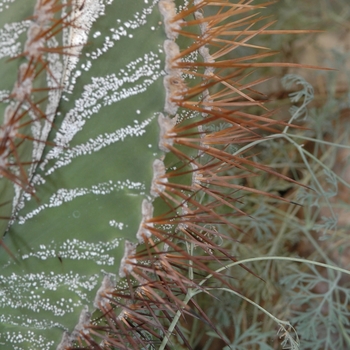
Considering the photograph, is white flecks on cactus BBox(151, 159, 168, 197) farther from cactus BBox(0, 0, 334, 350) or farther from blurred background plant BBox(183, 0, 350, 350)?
blurred background plant BBox(183, 0, 350, 350)

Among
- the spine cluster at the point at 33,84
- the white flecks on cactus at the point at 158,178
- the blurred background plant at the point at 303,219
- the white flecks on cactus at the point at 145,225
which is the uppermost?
the spine cluster at the point at 33,84

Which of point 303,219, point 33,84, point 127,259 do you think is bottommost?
point 303,219

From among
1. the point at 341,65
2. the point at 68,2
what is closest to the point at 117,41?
the point at 68,2

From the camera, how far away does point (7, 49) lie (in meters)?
0.39

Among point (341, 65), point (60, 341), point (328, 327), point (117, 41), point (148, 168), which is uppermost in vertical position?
point (117, 41)

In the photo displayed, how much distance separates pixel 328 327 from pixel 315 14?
0.87 meters

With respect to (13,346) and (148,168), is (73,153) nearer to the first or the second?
(148,168)

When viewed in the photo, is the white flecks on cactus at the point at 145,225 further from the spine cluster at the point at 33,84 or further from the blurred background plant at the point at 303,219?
the blurred background plant at the point at 303,219

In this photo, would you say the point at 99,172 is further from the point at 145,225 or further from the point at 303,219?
the point at 303,219

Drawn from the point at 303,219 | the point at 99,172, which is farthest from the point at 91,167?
the point at 303,219

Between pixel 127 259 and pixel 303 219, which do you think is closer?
pixel 127 259

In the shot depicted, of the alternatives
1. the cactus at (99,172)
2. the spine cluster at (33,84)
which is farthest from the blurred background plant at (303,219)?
the spine cluster at (33,84)

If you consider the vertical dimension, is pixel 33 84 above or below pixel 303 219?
above

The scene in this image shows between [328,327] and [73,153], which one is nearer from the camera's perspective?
[73,153]
